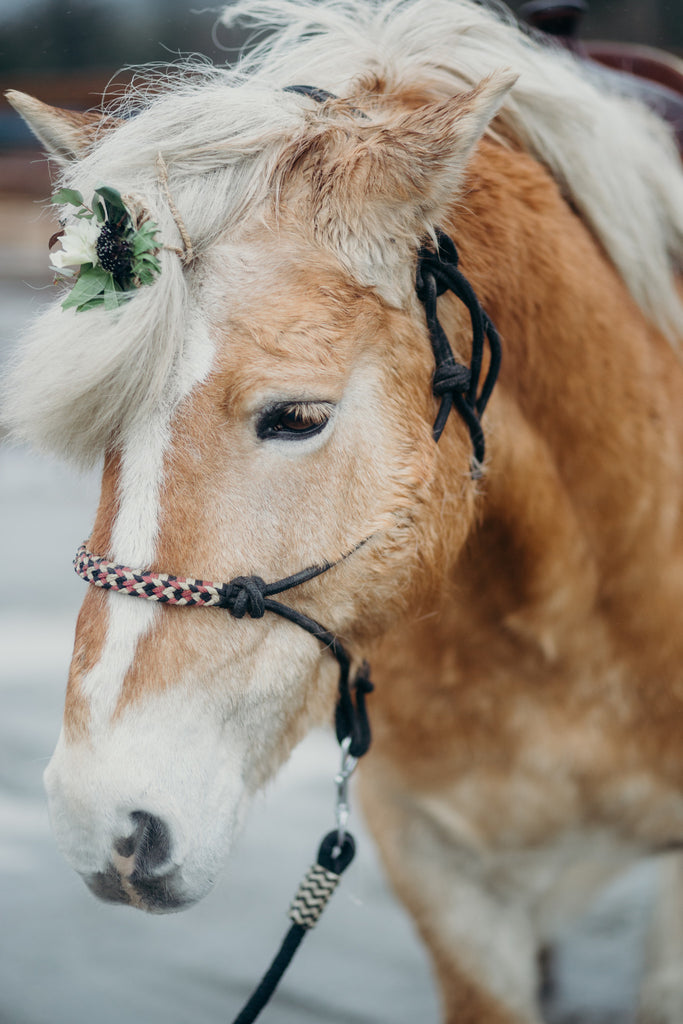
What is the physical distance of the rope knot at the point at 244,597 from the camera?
1.10m

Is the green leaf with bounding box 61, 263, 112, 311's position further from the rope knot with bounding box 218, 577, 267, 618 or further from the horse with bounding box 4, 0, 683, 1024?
the rope knot with bounding box 218, 577, 267, 618

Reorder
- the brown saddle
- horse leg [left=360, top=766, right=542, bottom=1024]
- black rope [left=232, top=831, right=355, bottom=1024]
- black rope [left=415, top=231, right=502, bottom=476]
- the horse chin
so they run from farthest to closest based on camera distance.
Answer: the brown saddle, horse leg [left=360, top=766, right=542, bottom=1024], black rope [left=232, top=831, right=355, bottom=1024], black rope [left=415, top=231, right=502, bottom=476], the horse chin

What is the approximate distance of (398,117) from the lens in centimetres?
125

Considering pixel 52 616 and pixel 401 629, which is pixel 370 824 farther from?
pixel 52 616

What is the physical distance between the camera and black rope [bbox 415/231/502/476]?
1.27m

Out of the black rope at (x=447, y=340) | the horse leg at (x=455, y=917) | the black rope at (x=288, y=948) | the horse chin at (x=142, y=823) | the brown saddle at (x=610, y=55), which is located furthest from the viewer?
the brown saddle at (x=610, y=55)

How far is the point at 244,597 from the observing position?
3.61ft

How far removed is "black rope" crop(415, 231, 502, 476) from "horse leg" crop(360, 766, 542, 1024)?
0.92 m

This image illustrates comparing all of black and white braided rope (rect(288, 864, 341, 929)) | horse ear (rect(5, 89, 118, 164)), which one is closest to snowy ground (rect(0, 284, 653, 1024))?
black and white braided rope (rect(288, 864, 341, 929))

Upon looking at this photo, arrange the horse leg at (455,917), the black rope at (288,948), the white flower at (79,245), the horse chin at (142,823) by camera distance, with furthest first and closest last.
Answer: the horse leg at (455,917), the black rope at (288,948), the white flower at (79,245), the horse chin at (142,823)

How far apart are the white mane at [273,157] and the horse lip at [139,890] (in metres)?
0.53

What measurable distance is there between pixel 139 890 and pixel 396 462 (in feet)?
2.07

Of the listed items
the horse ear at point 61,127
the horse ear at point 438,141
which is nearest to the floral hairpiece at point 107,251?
the horse ear at point 61,127

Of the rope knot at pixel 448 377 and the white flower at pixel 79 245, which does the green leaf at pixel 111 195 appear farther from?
the rope knot at pixel 448 377
